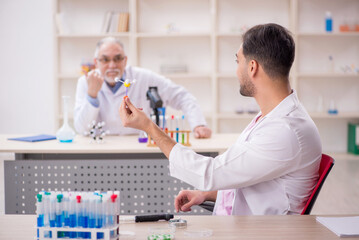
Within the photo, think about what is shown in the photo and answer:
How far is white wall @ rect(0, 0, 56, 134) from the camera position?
249 inches

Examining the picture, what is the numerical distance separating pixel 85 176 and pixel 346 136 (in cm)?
428

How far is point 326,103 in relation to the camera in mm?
6328

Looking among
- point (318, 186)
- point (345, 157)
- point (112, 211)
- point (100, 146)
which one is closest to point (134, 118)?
point (112, 211)

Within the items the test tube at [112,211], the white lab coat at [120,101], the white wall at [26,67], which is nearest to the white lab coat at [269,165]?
the test tube at [112,211]

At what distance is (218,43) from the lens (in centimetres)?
626

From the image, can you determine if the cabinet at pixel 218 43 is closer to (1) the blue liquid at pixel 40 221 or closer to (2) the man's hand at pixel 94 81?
(2) the man's hand at pixel 94 81

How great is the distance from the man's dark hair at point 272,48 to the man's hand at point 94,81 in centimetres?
175

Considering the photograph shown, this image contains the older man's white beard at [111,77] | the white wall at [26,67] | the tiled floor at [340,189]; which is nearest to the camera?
the older man's white beard at [111,77]

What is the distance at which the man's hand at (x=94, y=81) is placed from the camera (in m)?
3.36

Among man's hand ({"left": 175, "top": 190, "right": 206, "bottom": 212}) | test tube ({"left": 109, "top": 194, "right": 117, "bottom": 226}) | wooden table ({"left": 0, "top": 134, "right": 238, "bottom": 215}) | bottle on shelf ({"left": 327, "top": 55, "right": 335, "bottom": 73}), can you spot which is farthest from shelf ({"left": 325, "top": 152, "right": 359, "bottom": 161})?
test tube ({"left": 109, "top": 194, "right": 117, "bottom": 226})

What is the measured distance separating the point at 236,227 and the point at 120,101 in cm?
234

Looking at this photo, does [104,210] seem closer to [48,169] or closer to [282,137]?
[282,137]

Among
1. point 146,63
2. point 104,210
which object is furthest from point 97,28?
point 104,210

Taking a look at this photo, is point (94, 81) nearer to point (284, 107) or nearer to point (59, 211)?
point (284, 107)
